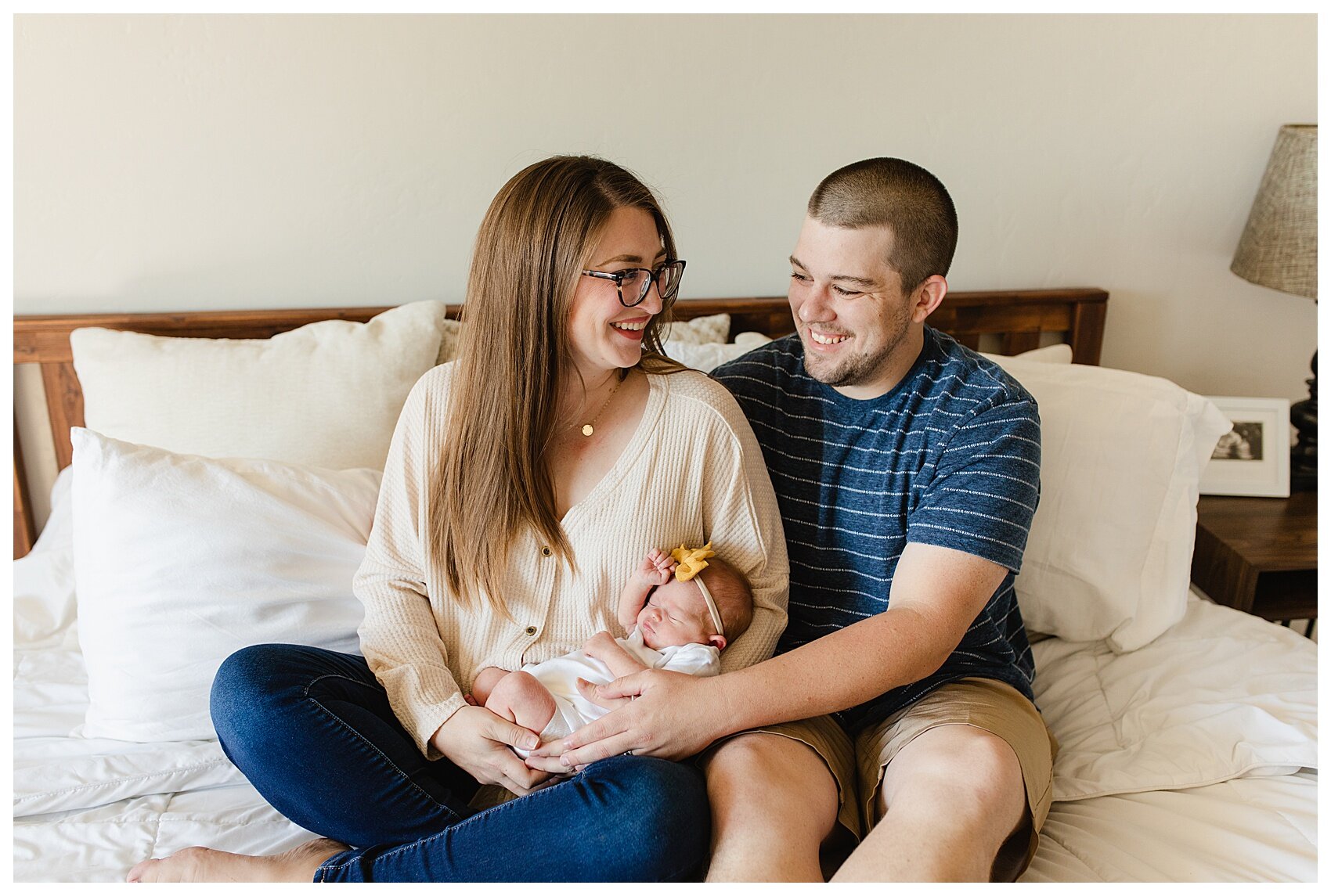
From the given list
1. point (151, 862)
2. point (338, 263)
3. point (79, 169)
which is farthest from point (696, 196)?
point (151, 862)

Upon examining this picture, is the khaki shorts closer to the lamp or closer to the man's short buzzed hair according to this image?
the man's short buzzed hair

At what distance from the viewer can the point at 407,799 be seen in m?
1.20

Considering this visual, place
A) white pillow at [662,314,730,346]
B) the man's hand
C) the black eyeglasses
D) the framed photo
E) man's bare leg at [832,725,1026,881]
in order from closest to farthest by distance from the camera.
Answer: man's bare leg at [832,725,1026,881]
the man's hand
the black eyeglasses
white pillow at [662,314,730,346]
the framed photo

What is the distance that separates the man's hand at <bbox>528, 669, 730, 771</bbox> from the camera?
1.18 meters

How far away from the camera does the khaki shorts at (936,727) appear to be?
1.22 metres

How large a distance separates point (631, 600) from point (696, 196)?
3.19 feet

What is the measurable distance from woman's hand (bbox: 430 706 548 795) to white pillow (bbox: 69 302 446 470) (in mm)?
632

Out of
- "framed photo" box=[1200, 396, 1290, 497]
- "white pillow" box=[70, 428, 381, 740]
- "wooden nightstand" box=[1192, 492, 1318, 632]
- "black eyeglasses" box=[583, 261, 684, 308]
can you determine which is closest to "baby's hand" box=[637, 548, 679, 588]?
"black eyeglasses" box=[583, 261, 684, 308]

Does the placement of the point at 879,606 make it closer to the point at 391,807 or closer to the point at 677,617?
the point at 677,617

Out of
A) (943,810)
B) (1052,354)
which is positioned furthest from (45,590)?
(1052,354)

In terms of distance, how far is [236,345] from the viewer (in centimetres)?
178

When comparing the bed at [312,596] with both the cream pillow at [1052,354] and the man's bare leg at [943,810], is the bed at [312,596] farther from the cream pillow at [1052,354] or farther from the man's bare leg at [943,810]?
the man's bare leg at [943,810]

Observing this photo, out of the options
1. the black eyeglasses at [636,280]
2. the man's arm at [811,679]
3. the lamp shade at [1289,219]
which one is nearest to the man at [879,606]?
the man's arm at [811,679]

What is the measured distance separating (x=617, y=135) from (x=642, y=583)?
Result: 989 mm
